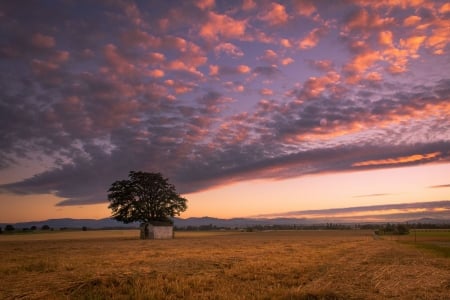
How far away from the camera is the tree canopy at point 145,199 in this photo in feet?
261

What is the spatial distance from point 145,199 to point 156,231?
7658mm

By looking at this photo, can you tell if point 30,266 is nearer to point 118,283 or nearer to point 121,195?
point 118,283

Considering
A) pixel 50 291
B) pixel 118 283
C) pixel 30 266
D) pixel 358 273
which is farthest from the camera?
pixel 30 266

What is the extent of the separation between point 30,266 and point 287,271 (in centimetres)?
1425

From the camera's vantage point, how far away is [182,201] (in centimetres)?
8456

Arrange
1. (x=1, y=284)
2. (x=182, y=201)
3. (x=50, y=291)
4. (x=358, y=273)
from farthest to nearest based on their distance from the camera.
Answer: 1. (x=182, y=201)
2. (x=358, y=273)
3. (x=1, y=284)
4. (x=50, y=291)

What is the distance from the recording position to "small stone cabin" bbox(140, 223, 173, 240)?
76963 mm

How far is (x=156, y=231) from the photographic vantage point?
7712 cm

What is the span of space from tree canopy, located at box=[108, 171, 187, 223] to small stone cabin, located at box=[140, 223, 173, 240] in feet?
4.91

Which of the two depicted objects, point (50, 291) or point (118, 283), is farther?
point (118, 283)

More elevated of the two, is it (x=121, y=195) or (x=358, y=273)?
(x=121, y=195)

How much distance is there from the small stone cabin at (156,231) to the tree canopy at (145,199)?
150cm

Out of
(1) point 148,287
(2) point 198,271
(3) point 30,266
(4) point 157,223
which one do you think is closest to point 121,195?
(4) point 157,223

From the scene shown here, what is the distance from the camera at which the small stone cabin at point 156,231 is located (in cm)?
7696
